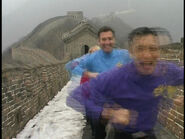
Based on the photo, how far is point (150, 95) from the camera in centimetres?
292

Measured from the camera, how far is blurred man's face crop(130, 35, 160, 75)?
2850mm

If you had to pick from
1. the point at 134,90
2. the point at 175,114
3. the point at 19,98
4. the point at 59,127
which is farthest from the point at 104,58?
the point at 19,98

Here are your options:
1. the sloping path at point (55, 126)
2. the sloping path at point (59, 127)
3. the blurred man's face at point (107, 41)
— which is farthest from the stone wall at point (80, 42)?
the blurred man's face at point (107, 41)

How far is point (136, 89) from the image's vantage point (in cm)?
293

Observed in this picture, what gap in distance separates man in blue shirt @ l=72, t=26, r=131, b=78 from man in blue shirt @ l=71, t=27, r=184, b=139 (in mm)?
2053

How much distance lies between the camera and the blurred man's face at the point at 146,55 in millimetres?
2850

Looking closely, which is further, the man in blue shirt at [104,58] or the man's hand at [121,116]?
the man in blue shirt at [104,58]

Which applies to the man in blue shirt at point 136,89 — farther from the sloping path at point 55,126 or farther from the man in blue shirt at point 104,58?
the sloping path at point 55,126

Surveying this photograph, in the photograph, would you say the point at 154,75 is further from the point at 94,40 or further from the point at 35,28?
the point at 35,28

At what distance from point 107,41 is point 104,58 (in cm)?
24

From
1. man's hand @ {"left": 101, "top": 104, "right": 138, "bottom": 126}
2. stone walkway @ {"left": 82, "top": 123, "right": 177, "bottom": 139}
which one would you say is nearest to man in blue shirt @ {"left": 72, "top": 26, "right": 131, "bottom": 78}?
stone walkway @ {"left": 82, "top": 123, "right": 177, "bottom": 139}

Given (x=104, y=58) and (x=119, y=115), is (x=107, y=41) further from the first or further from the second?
(x=119, y=115)

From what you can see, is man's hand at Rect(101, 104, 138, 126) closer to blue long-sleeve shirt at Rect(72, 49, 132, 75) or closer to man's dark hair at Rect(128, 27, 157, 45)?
man's dark hair at Rect(128, 27, 157, 45)

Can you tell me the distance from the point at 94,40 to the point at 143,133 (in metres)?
45.1
